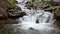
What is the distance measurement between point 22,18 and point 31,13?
6.36 feet

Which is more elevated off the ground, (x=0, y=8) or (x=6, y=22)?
(x=0, y=8)

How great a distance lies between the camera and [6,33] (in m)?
8.70

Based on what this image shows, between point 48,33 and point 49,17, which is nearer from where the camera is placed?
point 48,33

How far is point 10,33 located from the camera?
8.70m

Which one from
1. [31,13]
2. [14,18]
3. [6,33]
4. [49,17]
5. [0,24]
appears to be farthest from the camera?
[31,13]

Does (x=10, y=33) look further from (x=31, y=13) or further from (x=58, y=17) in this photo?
(x=31, y=13)

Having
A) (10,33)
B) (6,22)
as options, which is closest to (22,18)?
(6,22)

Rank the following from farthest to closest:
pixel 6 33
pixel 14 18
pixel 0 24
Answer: pixel 14 18
pixel 0 24
pixel 6 33

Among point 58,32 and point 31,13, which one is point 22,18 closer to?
point 31,13

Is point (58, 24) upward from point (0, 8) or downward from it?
downward

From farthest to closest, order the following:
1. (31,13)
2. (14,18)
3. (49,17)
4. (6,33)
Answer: (31,13) < (49,17) < (14,18) < (6,33)

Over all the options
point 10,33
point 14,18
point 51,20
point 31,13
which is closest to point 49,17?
point 51,20

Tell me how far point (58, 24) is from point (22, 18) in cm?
305

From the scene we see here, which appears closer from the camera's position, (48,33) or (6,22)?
(48,33)
